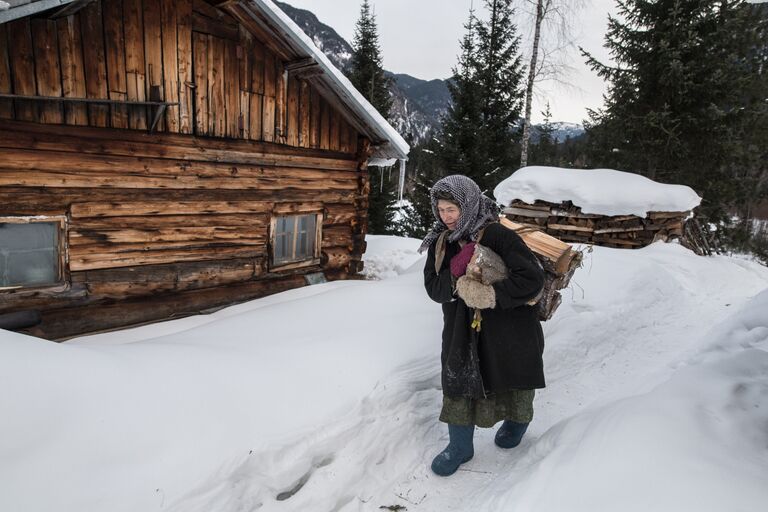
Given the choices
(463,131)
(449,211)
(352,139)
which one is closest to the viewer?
(449,211)

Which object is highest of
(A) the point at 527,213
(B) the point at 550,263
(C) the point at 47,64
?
(C) the point at 47,64

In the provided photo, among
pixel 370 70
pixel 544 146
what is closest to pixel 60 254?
pixel 370 70

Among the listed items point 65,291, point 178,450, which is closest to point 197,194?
point 65,291

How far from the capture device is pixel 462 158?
13.5 metres

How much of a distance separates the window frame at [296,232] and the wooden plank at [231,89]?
1504 mm

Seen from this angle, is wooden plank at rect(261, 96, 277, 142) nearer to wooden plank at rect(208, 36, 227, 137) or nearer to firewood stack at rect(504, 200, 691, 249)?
wooden plank at rect(208, 36, 227, 137)

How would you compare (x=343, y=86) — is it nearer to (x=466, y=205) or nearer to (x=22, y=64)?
(x=22, y=64)

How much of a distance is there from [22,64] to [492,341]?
5.51 metres

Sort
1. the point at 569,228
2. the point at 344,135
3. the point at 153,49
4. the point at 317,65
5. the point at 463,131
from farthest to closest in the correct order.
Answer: the point at 463,131 < the point at 569,228 < the point at 344,135 < the point at 317,65 < the point at 153,49

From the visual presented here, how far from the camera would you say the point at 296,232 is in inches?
306

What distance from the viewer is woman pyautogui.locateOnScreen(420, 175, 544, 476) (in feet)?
9.05

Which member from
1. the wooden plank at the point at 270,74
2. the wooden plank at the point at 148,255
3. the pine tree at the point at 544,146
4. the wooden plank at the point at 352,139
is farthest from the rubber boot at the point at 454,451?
the pine tree at the point at 544,146

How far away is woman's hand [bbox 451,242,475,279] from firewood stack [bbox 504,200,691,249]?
312 inches

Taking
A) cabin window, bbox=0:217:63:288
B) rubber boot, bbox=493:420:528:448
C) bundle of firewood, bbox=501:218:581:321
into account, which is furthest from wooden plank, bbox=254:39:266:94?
rubber boot, bbox=493:420:528:448
